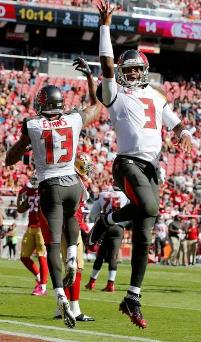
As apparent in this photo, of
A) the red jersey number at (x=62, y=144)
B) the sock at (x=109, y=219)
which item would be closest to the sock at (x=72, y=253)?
the sock at (x=109, y=219)

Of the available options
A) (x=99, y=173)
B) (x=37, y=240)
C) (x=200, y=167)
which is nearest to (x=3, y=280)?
(x=37, y=240)

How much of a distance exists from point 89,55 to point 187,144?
37887 millimetres

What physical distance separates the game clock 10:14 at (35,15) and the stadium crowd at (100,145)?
387 cm

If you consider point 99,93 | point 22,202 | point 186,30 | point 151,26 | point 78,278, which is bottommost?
point 186,30

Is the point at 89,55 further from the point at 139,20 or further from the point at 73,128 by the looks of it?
the point at 73,128

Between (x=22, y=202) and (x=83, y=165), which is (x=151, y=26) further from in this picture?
(x=83, y=165)

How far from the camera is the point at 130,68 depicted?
7.46 metres

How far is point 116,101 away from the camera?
7434 mm

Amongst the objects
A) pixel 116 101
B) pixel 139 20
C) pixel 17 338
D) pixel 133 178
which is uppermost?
pixel 116 101

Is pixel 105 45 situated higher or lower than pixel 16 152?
higher

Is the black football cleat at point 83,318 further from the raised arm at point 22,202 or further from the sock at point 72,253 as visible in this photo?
the raised arm at point 22,202

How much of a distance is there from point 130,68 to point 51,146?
1.11 meters

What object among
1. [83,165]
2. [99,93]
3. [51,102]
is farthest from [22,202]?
[99,93]

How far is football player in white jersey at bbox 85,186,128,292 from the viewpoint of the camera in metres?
13.6
